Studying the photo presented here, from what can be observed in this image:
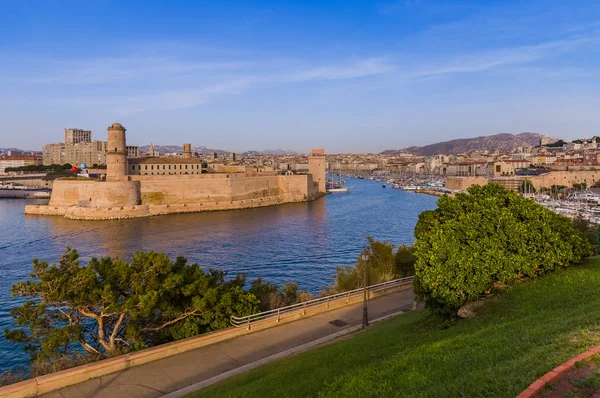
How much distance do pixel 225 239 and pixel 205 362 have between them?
19974 millimetres

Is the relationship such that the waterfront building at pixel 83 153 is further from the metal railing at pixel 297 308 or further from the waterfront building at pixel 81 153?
the metal railing at pixel 297 308

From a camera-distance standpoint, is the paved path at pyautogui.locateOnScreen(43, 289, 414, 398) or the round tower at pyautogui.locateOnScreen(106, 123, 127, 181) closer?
the paved path at pyautogui.locateOnScreen(43, 289, 414, 398)

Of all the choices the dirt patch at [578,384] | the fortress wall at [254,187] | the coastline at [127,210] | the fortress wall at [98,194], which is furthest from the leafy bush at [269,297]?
the fortress wall at [254,187]

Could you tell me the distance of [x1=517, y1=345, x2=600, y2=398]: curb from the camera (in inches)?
115

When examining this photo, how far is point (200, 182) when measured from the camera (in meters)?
43.2

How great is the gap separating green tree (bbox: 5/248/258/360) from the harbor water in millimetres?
3742

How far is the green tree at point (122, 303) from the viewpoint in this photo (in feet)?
24.7

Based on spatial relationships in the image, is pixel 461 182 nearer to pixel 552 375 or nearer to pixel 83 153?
pixel 552 375

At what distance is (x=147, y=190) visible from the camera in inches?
1574

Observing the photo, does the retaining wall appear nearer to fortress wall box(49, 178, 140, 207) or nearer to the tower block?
fortress wall box(49, 178, 140, 207)

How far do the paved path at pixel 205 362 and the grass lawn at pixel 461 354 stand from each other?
Answer: 0.75 meters

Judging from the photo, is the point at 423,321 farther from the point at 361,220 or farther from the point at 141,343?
the point at 361,220

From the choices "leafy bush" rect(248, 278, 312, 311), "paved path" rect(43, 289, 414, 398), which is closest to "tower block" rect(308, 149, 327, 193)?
"leafy bush" rect(248, 278, 312, 311)

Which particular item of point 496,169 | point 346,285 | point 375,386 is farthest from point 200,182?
point 496,169
